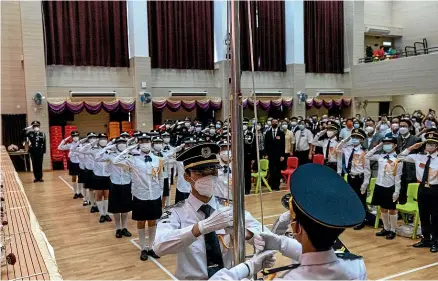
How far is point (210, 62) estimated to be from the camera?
17.7 meters

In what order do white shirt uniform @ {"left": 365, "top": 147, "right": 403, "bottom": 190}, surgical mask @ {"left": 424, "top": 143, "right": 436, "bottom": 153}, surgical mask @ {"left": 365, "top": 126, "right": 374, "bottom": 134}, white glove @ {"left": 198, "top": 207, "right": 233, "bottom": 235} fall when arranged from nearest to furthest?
1. white glove @ {"left": 198, "top": 207, "right": 233, "bottom": 235}
2. surgical mask @ {"left": 424, "top": 143, "right": 436, "bottom": 153}
3. white shirt uniform @ {"left": 365, "top": 147, "right": 403, "bottom": 190}
4. surgical mask @ {"left": 365, "top": 126, "right": 374, "bottom": 134}

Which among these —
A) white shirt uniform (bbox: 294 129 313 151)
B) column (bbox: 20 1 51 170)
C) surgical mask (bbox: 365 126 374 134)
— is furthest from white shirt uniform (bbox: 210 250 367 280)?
column (bbox: 20 1 51 170)

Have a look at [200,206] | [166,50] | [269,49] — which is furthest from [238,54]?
[269,49]

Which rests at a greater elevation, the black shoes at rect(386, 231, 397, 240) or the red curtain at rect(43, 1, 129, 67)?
the red curtain at rect(43, 1, 129, 67)

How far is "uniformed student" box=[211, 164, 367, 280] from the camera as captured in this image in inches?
57.9

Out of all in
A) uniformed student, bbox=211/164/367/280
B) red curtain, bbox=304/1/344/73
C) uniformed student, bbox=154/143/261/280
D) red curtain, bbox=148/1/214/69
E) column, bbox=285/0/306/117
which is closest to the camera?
uniformed student, bbox=211/164/367/280

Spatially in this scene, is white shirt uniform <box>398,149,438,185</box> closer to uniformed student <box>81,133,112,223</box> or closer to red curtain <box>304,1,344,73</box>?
uniformed student <box>81,133,112,223</box>

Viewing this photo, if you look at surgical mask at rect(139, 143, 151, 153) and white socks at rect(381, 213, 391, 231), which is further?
white socks at rect(381, 213, 391, 231)

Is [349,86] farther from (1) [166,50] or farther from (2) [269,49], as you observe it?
(1) [166,50]

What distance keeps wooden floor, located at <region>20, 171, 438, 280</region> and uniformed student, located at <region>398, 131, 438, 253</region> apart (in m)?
0.24

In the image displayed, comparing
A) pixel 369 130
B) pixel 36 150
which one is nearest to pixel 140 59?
pixel 36 150

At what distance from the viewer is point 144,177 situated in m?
5.62

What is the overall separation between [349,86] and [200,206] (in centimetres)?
1970

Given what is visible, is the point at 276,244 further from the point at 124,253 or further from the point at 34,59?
the point at 34,59
